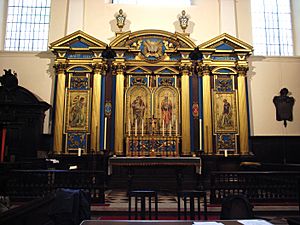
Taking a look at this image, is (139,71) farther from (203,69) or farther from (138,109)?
(203,69)

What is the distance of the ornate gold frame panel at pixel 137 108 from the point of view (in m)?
10.7

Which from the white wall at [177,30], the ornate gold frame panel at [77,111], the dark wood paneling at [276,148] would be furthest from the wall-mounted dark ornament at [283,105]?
the ornate gold frame panel at [77,111]

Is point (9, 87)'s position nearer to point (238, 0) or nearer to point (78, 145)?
point (78, 145)

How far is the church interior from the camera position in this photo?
33.8ft

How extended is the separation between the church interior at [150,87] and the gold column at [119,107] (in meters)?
0.04

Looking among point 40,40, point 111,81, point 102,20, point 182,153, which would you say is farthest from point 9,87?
point 182,153

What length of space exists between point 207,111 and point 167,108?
4.69 feet

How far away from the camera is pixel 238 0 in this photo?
12406 mm

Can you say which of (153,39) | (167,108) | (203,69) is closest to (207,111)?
(167,108)

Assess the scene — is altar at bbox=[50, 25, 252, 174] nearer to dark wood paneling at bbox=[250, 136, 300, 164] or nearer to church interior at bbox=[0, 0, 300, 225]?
church interior at bbox=[0, 0, 300, 225]

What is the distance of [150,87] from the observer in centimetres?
1105

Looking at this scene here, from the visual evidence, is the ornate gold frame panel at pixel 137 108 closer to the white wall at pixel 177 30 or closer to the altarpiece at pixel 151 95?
the altarpiece at pixel 151 95

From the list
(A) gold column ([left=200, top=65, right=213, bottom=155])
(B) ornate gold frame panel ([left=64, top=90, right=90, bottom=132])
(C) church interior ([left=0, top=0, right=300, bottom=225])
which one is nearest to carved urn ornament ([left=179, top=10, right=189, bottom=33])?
(C) church interior ([left=0, top=0, right=300, bottom=225])

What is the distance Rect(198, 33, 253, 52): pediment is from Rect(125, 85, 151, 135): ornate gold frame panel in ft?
8.80
